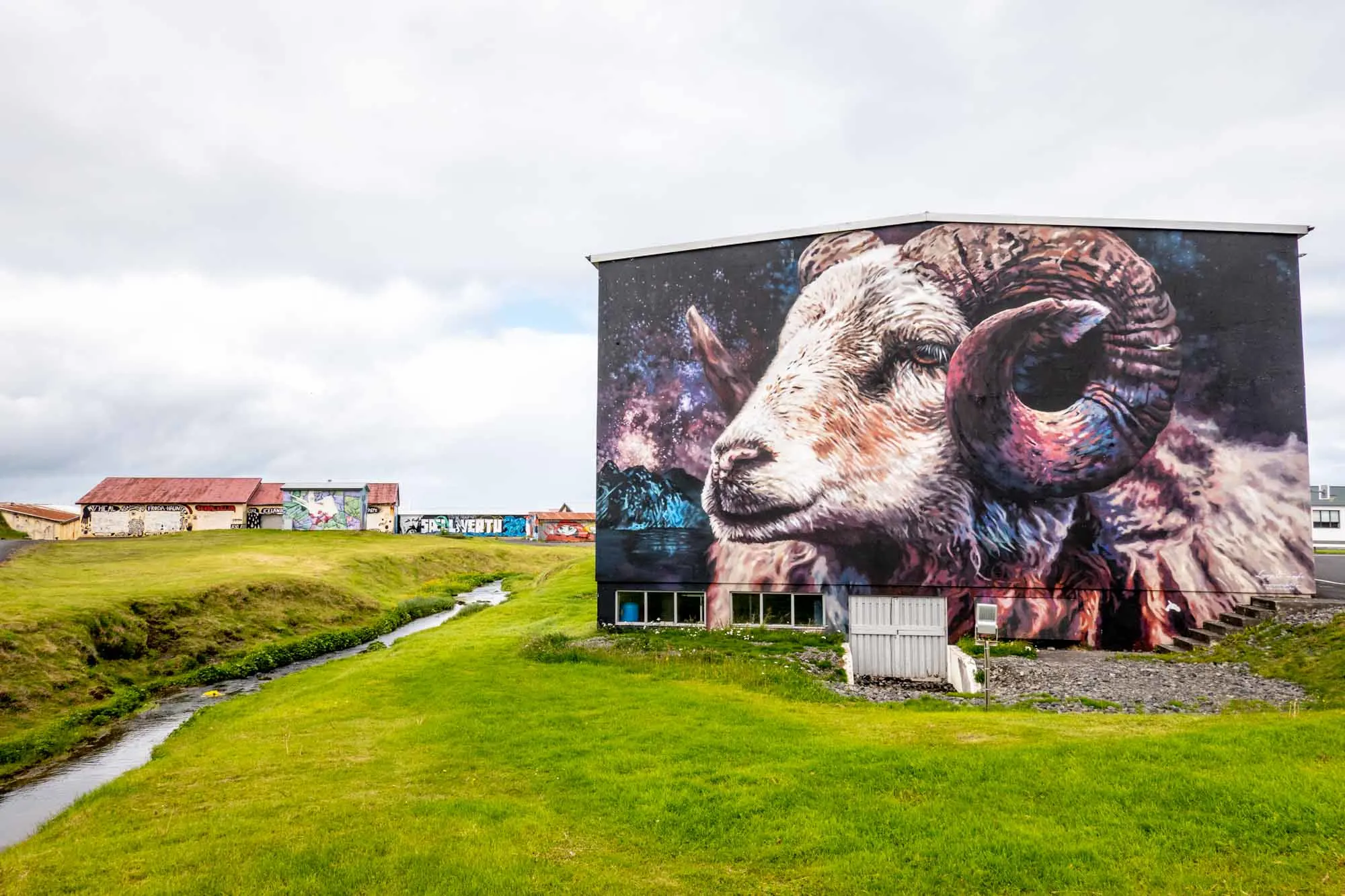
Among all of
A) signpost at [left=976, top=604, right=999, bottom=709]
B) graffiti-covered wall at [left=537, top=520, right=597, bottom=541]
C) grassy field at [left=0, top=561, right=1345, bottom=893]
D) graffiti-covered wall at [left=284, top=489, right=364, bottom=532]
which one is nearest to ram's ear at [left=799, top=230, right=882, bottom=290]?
signpost at [left=976, top=604, right=999, bottom=709]

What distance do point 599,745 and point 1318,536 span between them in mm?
89823

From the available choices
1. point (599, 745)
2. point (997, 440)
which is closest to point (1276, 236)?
point (997, 440)

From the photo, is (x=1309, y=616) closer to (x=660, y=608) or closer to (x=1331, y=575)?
(x=1331, y=575)

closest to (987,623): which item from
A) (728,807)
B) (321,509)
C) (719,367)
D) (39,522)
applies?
(728,807)

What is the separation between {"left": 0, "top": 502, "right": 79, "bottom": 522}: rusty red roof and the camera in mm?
84188

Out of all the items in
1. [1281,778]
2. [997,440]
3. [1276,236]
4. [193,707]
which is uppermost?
[1276,236]

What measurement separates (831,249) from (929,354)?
5.82 m

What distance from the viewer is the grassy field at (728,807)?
33.5 ft

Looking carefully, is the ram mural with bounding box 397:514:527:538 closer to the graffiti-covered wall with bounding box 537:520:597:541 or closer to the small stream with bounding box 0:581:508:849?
the graffiti-covered wall with bounding box 537:520:597:541

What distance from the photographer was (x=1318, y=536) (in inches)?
3137

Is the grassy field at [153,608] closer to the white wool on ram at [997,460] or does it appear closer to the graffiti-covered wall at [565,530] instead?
the white wool on ram at [997,460]

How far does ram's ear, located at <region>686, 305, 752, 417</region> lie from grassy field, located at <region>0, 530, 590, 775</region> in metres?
24.1

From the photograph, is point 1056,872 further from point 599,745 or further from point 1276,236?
point 1276,236

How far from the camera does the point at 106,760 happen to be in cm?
2267
